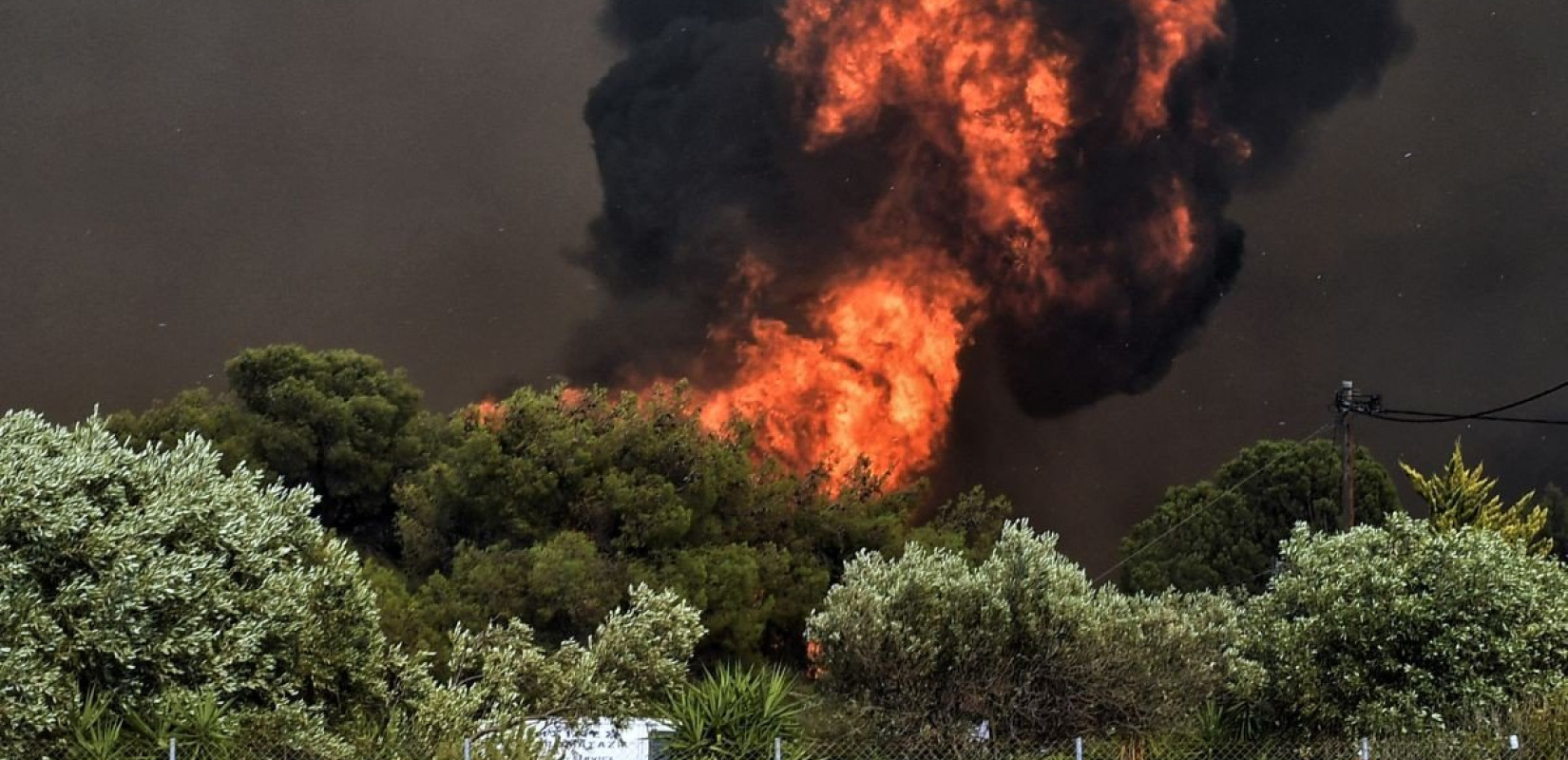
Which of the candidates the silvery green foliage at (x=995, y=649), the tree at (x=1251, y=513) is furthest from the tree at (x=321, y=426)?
the silvery green foliage at (x=995, y=649)

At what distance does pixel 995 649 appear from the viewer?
22.6 m

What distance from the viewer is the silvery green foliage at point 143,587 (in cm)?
1845

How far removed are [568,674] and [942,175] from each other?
5128cm

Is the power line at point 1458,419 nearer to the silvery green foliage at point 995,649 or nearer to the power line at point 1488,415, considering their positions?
the power line at point 1488,415

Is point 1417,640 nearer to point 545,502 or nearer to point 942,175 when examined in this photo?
point 545,502

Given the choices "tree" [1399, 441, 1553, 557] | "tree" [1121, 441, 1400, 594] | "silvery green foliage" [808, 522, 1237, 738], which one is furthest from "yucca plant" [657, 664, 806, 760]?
A: "tree" [1399, 441, 1553, 557]

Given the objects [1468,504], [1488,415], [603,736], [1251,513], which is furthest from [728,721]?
[1488,415]

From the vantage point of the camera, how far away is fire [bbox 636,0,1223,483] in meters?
70.2

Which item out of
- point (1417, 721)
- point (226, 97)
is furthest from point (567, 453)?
point (226, 97)

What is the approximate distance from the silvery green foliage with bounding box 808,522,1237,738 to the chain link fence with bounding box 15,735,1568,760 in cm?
38

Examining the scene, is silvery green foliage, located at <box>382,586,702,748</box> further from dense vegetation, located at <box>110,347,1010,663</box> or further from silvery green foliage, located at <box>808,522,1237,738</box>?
dense vegetation, located at <box>110,347,1010,663</box>

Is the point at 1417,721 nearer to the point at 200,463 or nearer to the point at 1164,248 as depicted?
the point at 200,463

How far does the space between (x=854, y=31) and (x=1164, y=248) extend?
1653 cm

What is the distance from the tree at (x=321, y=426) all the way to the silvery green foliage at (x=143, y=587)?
30.6m
